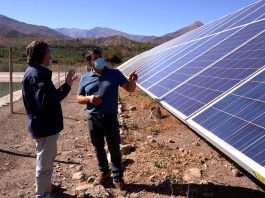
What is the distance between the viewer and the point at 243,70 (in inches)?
306

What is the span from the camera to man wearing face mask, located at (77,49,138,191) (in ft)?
23.6

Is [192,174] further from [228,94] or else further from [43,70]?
[43,70]

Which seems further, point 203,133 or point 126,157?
point 126,157

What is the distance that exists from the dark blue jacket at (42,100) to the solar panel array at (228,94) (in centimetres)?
198

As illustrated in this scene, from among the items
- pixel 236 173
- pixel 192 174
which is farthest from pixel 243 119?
pixel 192 174

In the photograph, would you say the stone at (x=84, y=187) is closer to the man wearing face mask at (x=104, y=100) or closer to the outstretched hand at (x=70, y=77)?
the man wearing face mask at (x=104, y=100)

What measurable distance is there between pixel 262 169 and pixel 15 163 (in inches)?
245

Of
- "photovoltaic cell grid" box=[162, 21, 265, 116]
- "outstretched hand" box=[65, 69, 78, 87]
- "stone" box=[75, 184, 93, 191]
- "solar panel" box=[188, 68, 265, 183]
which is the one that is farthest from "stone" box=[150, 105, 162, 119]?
"outstretched hand" box=[65, 69, 78, 87]

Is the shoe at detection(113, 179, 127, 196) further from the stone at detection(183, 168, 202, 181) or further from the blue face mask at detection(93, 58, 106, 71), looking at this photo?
the blue face mask at detection(93, 58, 106, 71)

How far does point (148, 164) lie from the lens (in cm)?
847

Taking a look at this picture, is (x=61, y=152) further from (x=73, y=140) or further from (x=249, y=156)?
(x=249, y=156)

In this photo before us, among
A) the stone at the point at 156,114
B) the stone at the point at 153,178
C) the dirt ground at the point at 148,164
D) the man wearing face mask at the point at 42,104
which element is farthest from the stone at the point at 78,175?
the stone at the point at 156,114

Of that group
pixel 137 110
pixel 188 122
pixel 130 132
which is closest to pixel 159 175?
pixel 188 122

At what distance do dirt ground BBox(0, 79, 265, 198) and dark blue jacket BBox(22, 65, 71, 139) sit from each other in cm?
163
